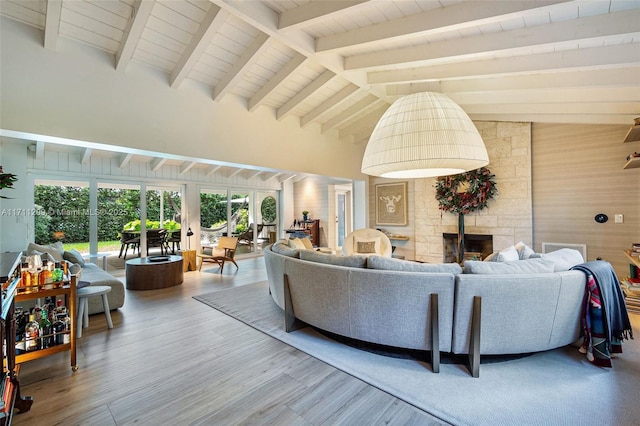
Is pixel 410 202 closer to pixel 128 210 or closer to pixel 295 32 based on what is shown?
pixel 295 32

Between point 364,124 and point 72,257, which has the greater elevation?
point 364,124

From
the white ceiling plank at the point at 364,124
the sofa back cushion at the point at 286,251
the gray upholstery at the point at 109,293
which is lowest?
the gray upholstery at the point at 109,293

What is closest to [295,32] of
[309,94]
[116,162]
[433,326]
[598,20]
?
[309,94]

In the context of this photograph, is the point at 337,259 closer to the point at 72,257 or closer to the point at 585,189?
the point at 72,257

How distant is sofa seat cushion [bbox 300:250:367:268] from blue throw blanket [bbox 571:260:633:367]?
1867 mm

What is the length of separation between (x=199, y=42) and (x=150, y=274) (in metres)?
3.80

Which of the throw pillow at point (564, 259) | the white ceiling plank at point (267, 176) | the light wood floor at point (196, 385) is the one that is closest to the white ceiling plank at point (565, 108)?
the throw pillow at point (564, 259)

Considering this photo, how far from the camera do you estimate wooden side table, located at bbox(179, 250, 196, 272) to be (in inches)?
253

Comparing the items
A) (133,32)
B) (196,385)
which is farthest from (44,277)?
(133,32)

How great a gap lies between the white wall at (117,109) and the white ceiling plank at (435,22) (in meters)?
1.94

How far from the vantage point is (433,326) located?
228 centimetres

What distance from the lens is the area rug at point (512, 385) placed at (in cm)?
178

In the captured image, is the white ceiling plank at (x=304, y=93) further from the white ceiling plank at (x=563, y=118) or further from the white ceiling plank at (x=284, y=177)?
the white ceiling plank at (x=284, y=177)

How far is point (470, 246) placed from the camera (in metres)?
6.04
